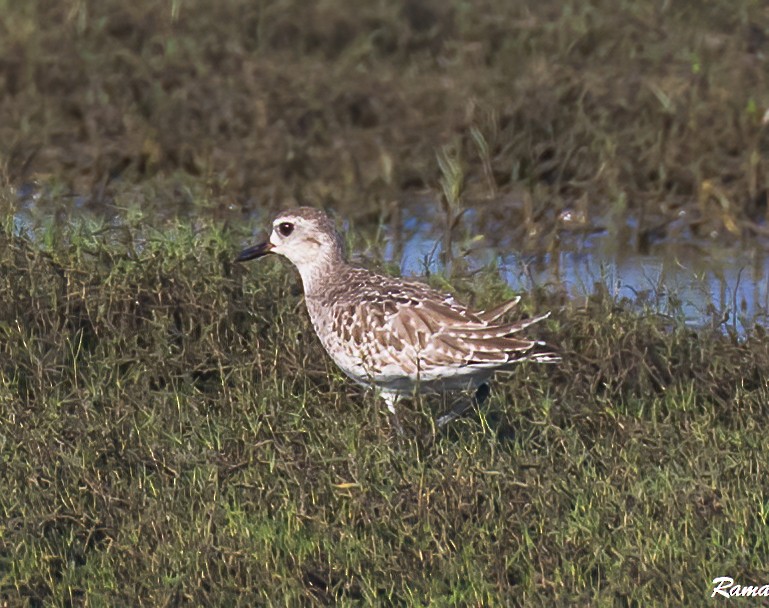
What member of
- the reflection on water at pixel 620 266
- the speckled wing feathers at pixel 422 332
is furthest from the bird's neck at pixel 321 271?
the reflection on water at pixel 620 266

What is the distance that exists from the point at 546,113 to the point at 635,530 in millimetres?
4632

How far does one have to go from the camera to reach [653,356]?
7012 mm

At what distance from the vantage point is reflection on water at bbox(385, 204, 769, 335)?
784 centimetres

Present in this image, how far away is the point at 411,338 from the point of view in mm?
6438

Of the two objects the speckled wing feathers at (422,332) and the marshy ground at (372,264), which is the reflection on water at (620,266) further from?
the speckled wing feathers at (422,332)

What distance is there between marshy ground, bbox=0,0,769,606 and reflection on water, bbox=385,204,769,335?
0.17 feet

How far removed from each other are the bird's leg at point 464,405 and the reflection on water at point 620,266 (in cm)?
98

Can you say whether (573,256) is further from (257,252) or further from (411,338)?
(411,338)

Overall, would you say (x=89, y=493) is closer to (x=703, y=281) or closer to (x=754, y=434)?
(x=754, y=434)

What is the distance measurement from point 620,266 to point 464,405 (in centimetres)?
248

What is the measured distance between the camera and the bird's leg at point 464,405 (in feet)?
20.9

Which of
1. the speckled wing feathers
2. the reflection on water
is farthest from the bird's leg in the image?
the reflection on water

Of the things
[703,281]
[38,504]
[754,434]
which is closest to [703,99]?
[703,281]

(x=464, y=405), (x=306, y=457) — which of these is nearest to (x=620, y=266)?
(x=464, y=405)
